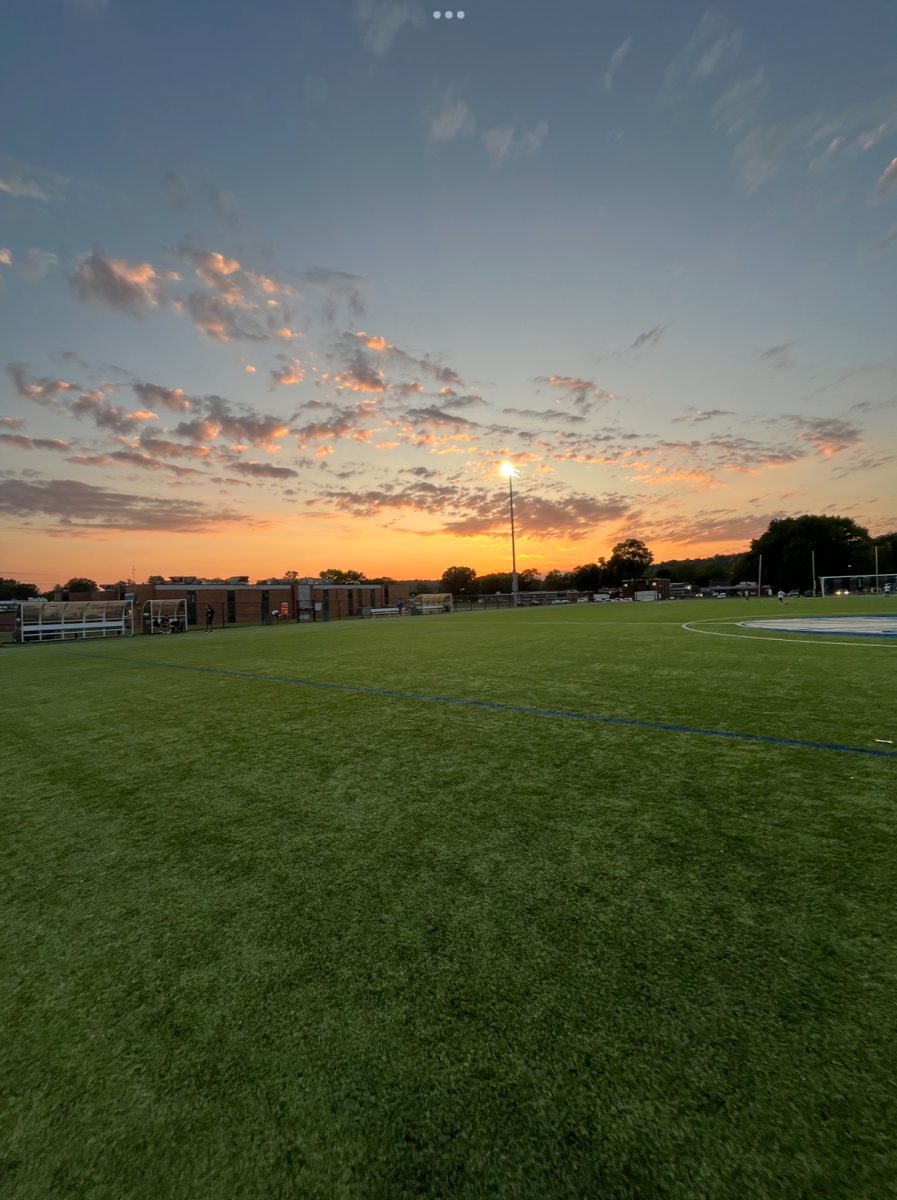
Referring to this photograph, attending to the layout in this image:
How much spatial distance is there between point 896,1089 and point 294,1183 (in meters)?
1.42

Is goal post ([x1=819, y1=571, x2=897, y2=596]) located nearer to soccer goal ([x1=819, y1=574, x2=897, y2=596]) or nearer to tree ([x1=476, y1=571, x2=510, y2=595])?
soccer goal ([x1=819, y1=574, x2=897, y2=596])

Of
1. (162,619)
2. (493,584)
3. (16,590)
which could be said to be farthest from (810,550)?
(16,590)

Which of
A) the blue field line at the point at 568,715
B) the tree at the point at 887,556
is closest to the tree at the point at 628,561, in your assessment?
the tree at the point at 887,556

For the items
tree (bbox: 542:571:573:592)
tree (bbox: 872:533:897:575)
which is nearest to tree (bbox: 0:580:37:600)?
tree (bbox: 542:571:573:592)

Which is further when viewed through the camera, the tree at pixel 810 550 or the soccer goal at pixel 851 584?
the tree at pixel 810 550

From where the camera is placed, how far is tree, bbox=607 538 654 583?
123 m

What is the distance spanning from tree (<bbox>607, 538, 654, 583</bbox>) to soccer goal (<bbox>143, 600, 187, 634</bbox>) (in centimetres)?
10579

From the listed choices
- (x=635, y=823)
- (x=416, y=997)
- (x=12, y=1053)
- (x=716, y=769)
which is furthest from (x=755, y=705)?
(x=12, y=1053)

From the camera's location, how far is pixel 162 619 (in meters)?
31.8

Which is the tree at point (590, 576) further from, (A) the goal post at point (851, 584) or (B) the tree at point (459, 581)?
(A) the goal post at point (851, 584)

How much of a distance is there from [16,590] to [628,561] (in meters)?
125

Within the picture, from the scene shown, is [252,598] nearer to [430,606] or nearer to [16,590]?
[430,606]

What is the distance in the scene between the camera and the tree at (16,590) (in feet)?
308

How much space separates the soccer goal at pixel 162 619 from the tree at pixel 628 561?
106m
